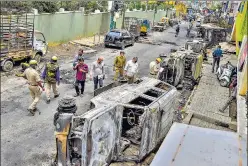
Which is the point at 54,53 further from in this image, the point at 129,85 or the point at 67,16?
the point at 129,85

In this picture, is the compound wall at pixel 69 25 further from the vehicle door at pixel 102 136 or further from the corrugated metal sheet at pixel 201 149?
the corrugated metal sheet at pixel 201 149

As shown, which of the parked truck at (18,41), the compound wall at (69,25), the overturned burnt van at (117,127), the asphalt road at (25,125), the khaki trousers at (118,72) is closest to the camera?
the overturned burnt van at (117,127)

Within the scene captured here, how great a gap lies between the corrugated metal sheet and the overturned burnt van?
1458 mm

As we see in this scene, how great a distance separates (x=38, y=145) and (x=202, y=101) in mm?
7766

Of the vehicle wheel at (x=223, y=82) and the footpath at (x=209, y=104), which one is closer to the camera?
the footpath at (x=209, y=104)

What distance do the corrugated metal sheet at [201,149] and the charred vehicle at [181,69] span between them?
731 centimetres

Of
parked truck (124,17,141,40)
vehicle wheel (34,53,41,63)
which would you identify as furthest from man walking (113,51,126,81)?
parked truck (124,17,141,40)

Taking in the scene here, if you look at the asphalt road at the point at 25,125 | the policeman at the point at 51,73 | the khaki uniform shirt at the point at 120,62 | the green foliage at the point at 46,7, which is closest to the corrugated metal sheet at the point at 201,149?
the asphalt road at the point at 25,125

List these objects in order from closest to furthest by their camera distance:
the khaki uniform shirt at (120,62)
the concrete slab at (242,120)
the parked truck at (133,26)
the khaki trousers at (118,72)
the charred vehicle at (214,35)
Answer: the concrete slab at (242,120)
the khaki uniform shirt at (120,62)
the khaki trousers at (118,72)
the parked truck at (133,26)
the charred vehicle at (214,35)

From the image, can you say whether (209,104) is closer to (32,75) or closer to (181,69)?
(181,69)

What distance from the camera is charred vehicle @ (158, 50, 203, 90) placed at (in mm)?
12745

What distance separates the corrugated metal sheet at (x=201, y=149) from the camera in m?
3.94

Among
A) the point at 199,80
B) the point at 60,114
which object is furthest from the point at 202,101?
the point at 60,114

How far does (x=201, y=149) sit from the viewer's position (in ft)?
13.9
